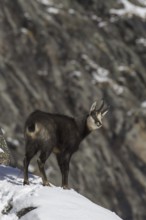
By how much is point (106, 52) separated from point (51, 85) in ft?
30.2

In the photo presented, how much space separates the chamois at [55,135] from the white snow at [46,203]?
68 cm

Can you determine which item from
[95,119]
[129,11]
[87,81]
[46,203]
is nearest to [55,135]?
[95,119]

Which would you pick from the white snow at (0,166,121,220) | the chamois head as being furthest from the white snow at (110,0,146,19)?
the white snow at (0,166,121,220)

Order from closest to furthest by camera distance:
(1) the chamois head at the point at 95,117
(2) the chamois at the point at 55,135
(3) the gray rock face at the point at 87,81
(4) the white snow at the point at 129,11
Result: (2) the chamois at the point at 55,135
(1) the chamois head at the point at 95,117
(3) the gray rock face at the point at 87,81
(4) the white snow at the point at 129,11

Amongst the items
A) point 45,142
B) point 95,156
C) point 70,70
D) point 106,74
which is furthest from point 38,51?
point 45,142

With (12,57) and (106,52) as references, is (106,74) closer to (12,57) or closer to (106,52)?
(106,52)

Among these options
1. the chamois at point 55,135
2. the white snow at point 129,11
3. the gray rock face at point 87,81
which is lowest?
the gray rock face at point 87,81

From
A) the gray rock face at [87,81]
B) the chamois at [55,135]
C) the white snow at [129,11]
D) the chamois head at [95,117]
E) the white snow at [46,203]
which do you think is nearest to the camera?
the white snow at [46,203]

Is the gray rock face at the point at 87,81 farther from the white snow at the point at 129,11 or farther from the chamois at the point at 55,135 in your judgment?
the chamois at the point at 55,135

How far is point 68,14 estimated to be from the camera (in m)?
61.2

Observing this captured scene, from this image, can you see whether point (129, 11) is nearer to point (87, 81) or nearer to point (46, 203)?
point (87, 81)

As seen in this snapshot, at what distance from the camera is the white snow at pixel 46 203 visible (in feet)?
35.9

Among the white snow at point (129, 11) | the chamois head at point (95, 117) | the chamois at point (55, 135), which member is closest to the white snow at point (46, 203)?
the chamois at point (55, 135)

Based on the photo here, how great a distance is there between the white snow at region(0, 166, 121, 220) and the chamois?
0.68m
